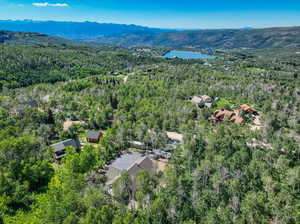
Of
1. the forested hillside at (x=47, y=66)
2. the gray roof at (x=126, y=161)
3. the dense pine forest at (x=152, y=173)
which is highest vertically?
the forested hillside at (x=47, y=66)

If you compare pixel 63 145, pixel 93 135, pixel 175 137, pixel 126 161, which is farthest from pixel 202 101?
pixel 63 145

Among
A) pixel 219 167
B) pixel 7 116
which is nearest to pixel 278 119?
pixel 219 167

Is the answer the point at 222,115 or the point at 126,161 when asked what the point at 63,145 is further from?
the point at 222,115

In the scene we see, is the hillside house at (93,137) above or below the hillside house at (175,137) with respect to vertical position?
above

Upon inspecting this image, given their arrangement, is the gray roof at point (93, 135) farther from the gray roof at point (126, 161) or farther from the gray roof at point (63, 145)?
the gray roof at point (126, 161)

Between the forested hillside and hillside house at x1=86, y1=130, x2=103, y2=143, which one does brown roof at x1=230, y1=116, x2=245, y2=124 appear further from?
the forested hillside

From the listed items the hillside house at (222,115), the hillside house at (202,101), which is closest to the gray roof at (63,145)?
the hillside house at (222,115)

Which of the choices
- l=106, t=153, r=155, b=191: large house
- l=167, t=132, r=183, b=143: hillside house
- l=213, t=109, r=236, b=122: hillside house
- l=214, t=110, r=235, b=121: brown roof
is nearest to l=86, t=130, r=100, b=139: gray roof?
l=106, t=153, r=155, b=191: large house
